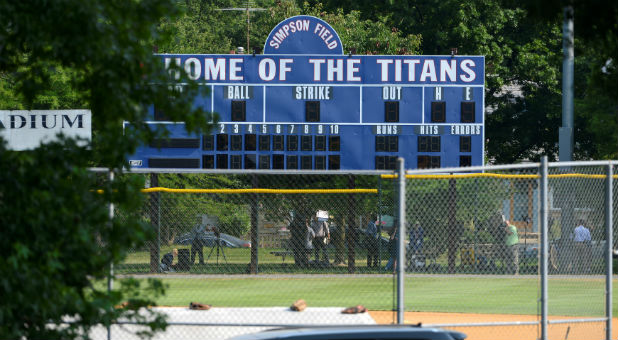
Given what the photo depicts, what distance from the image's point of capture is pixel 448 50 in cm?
3988

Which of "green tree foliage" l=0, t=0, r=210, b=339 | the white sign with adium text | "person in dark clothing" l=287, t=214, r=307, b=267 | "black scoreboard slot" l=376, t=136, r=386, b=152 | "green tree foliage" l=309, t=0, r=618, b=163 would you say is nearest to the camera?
"green tree foliage" l=0, t=0, r=210, b=339

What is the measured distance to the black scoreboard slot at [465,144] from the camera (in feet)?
69.2

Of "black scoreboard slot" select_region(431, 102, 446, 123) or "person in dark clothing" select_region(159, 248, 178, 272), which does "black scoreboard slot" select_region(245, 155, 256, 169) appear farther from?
"person in dark clothing" select_region(159, 248, 178, 272)

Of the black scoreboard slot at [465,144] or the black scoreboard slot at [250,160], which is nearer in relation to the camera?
the black scoreboard slot at [250,160]

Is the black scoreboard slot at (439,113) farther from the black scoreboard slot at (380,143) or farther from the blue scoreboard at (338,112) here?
the black scoreboard slot at (380,143)

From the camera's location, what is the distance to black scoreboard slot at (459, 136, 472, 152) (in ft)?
69.2

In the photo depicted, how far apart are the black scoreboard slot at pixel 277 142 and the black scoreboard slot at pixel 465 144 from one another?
4336mm

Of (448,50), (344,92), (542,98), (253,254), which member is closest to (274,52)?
(344,92)

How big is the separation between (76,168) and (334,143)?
15.8m

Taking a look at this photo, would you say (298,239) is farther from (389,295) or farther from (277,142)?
(277,142)

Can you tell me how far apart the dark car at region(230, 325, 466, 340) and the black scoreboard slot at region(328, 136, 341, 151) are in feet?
49.2

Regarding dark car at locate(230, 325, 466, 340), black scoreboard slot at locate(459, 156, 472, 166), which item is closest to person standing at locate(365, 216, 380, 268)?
black scoreboard slot at locate(459, 156, 472, 166)

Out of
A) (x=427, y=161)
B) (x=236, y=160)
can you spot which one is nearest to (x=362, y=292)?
(x=427, y=161)

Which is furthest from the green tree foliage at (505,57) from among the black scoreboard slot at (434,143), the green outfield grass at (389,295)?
the green outfield grass at (389,295)
